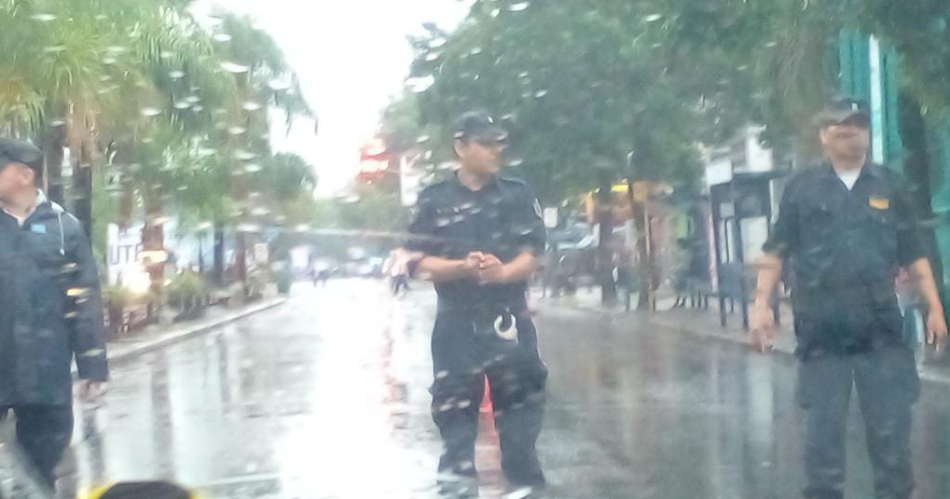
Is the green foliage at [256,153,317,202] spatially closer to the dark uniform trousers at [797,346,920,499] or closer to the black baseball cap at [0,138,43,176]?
the black baseball cap at [0,138,43,176]

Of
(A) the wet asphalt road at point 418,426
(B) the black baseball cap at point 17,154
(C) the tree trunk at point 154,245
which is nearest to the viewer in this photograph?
(B) the black baseball cap at point 17,154

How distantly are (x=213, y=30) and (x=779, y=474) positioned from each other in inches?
384

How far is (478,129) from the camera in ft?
17.2

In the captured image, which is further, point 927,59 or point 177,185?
point 177,185

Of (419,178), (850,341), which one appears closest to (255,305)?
(419,178)

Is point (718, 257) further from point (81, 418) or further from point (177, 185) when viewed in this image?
point (81, 418)

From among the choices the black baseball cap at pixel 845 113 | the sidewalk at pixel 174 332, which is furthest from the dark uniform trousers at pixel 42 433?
the sidewalk at pixel 174 332

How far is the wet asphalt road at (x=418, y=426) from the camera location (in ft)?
23.6

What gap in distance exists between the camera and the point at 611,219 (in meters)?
23.0

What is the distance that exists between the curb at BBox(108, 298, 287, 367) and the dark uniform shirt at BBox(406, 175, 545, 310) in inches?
471

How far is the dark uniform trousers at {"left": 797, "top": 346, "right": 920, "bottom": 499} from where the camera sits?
5445 millimetres

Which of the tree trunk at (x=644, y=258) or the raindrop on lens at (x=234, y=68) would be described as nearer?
the raindrop on lens at (x=234, y=68)

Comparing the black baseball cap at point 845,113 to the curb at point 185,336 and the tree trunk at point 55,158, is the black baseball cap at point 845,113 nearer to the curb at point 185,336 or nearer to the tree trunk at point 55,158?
the tree trunk at point 55,158

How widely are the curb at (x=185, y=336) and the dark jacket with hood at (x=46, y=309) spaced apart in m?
11.6
